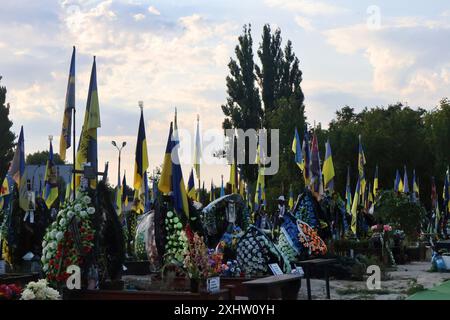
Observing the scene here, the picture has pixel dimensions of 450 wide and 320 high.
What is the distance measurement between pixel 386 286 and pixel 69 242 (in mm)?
8382

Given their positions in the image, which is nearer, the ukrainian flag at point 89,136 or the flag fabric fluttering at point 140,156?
the ukrainian flag at point 89,136

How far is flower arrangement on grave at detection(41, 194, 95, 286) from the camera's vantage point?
11719 millimetres

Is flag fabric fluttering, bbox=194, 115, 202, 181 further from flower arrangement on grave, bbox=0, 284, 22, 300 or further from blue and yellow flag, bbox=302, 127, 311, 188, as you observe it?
flower arrangement on grave, bbox=0, 284, 22, 300

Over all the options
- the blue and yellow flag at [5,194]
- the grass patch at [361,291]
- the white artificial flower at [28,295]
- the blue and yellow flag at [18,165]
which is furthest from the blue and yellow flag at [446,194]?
the white artificial flower at [28,295]

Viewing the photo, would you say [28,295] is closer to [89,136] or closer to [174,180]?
[89,136]

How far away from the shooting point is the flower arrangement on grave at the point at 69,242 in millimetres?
11719

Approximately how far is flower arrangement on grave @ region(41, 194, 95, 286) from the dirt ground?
493 cm

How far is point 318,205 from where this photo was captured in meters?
20.4

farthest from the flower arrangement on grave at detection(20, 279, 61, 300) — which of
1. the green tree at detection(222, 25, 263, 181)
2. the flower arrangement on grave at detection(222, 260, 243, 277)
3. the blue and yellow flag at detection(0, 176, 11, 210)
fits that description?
the green tree at detection(222, 25, 263, 181)

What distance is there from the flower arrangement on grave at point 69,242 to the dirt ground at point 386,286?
4.93 meters

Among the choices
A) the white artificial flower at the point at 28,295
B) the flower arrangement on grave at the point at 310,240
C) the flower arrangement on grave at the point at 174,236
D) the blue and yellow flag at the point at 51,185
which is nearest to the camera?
the white artificial flower at the point at 28,295

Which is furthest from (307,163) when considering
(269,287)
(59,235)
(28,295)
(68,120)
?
(28,295)

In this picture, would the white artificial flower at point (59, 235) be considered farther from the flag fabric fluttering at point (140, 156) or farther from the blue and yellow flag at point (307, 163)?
the blue and yellow flag at point (307, 163)
